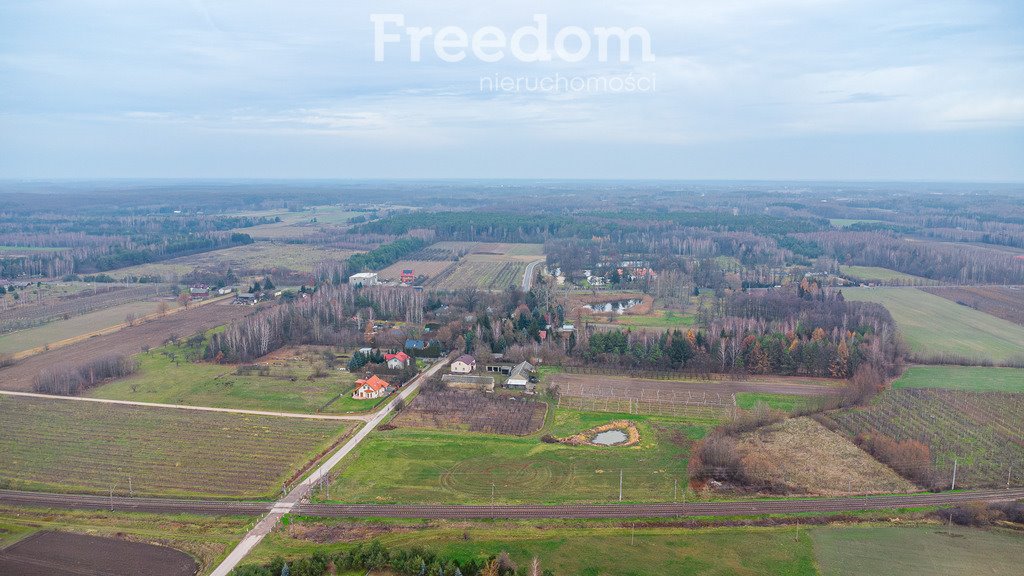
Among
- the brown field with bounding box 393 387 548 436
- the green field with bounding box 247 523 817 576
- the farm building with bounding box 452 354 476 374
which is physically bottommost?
the green field with bounding box 247 523 817 576

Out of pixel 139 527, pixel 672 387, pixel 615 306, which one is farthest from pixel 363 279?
pixel 139 527

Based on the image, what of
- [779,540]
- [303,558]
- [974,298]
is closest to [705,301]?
[974,298]

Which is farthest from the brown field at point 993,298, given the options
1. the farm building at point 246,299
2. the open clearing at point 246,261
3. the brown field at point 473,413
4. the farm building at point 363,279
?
the open clearing at point 246,261

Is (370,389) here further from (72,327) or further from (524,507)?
(72,327)

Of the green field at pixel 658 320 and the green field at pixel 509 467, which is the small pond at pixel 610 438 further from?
A: the green field at pixel 658 320

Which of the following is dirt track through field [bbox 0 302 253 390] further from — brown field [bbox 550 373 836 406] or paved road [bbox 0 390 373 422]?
brown field [bbox 550 373 836 406]

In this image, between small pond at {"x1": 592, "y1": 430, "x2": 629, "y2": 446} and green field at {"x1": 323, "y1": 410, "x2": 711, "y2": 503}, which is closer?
green field at {"x1": 323, "y1": 410, "x2": 711, "y2": 503}

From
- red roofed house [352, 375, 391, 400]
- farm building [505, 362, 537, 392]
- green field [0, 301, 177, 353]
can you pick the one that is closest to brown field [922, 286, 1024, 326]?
farm building [505, 362, 537, 392]
